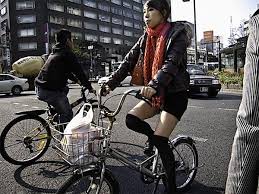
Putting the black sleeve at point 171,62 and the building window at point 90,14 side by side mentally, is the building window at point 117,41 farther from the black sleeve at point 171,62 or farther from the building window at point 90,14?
the black sleeve at point 171,62

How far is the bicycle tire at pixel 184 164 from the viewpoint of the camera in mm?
3785

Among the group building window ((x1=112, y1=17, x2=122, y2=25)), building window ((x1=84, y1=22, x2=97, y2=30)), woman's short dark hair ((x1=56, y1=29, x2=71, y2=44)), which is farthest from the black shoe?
building window ((x1=112, y1=17, x2=122, y2=25))

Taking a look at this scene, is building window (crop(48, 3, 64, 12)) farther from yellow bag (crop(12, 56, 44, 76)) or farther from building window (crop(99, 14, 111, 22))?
yellow bag (crop(12, 56, 44, 76))

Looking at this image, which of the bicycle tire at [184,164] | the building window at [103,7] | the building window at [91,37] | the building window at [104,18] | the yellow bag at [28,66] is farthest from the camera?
the building window at [103,7]

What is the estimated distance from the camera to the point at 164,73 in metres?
2.92

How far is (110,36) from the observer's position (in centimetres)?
10138

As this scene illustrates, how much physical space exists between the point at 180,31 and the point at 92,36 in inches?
3662

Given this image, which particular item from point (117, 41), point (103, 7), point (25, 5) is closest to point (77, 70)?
point (25, 5)

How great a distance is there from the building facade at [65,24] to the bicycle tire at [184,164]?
62.9 meters

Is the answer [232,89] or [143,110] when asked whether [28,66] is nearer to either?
[232,89]

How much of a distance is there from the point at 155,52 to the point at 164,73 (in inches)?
12.4

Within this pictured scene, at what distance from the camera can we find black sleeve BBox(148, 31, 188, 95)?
2.88 meters

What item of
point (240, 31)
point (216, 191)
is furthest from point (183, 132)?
point (240, 31)

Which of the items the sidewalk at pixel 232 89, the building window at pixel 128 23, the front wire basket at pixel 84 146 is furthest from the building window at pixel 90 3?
the front wire basket at pixel 84 146
